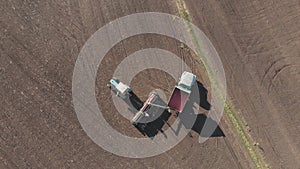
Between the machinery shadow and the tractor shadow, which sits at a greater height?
the machinery shadow

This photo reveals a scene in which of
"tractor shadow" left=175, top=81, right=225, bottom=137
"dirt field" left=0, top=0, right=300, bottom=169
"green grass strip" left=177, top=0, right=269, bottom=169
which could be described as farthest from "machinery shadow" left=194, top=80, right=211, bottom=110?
"green grass strip" left=177, top=0, right=269, bottom=169

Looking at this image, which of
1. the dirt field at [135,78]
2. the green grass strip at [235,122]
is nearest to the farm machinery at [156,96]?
the dirt field at [135,78]

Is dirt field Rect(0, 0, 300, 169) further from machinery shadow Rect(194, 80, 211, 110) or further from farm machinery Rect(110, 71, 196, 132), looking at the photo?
farm machinery Rect(110, 71, 196, 132)

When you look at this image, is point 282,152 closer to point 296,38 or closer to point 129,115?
point 296,38

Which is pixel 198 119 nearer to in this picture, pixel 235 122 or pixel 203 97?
pixel 203 97

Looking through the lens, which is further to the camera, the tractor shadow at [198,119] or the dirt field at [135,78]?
the tractor shadow at [198,119]

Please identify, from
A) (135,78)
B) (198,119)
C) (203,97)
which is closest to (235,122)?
(198,119)

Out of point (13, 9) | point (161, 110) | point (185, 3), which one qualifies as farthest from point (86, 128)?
point (185, 3)

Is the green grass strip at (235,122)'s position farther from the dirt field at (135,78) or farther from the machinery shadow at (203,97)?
the machinery shadow at (203,97)
